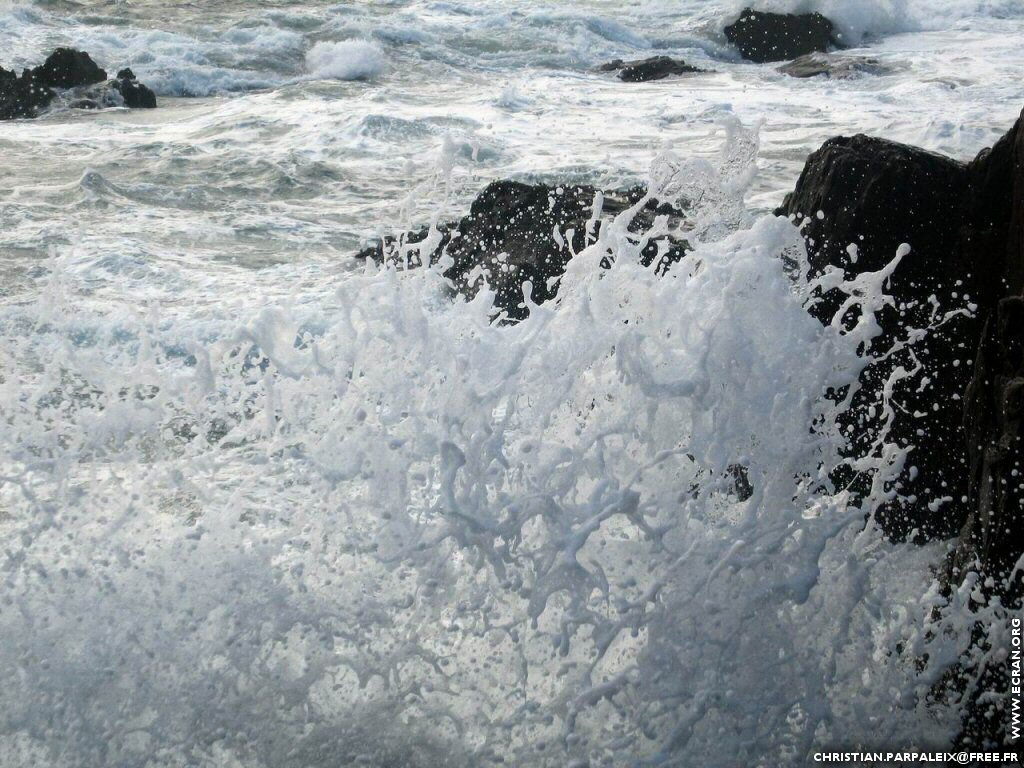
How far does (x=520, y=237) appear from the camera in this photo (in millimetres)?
6891

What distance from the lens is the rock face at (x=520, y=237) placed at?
255 inches

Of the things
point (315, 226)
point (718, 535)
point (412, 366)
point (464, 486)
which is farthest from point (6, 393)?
point (315, 226)

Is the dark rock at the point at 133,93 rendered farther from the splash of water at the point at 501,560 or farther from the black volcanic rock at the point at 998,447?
the black volcanic rock at the point at 998,447

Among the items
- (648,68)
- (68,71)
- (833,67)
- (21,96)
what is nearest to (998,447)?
(21,96)

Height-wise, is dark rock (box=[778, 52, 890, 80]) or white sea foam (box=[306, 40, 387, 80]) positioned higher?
white sea foam (box=[306, 40, 387, 80])

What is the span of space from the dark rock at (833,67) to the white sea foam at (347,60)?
642 centimetres

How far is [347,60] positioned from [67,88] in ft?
13.5

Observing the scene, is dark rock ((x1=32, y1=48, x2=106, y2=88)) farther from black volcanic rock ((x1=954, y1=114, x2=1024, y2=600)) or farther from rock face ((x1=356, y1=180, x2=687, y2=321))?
black volcanic rock ((x1=954, y1=114, x2=1024, y2=600))

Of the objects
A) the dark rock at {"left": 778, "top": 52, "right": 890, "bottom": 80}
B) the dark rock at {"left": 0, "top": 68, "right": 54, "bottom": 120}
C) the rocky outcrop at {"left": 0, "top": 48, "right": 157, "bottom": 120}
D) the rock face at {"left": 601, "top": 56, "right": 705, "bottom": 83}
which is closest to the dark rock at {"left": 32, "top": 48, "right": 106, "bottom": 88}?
the rocky outcrop at {"left": 0, "top": 48, "right": 157, "bottom": 120}

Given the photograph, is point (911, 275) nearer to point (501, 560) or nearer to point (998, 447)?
point (998, 447)

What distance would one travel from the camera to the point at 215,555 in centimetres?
361

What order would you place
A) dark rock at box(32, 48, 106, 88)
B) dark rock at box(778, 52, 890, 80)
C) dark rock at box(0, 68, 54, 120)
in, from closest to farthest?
1. dark rock at box(0, 68, 54, 120)
2. dark rock at box(32, 48, 106, 88)
3. dark rock at box(778, 52, 890, 80)

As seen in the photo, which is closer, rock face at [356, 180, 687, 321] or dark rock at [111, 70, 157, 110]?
rock face at [356, 180, 687, 321]

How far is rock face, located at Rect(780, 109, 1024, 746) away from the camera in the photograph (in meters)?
3.24
